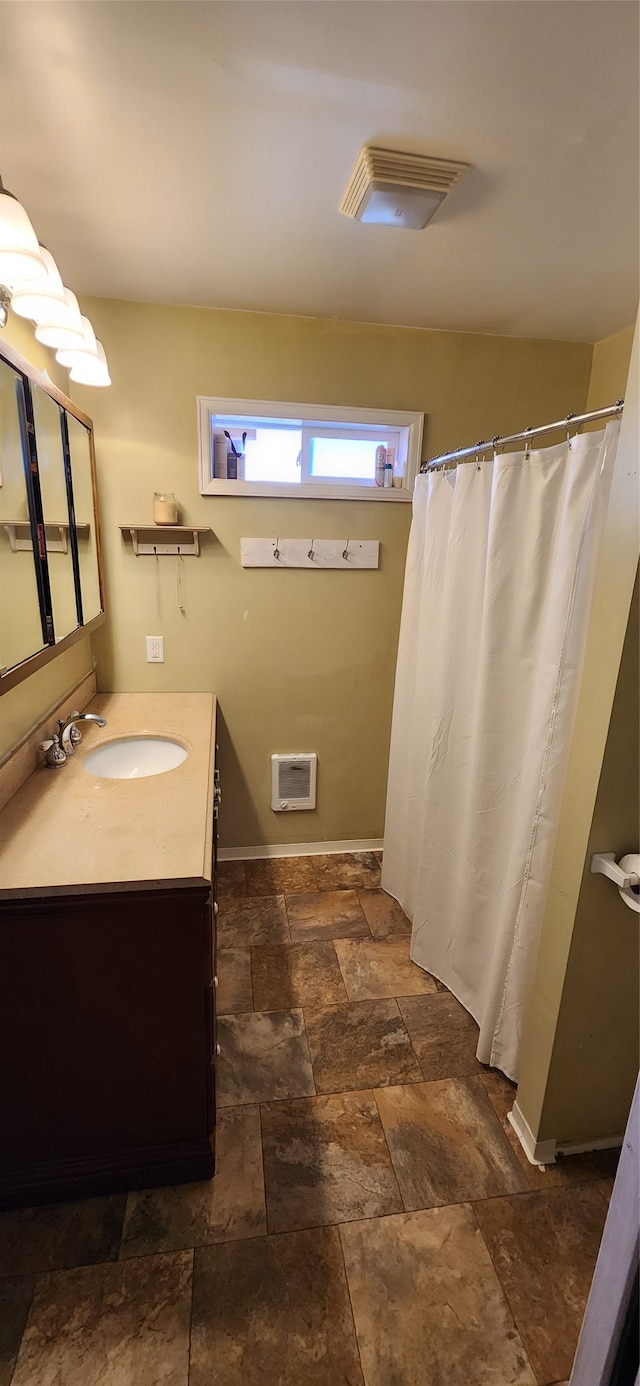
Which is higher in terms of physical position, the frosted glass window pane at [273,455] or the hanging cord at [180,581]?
the frosted glass window pane at [273,455]

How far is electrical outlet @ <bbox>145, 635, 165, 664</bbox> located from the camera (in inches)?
93.1

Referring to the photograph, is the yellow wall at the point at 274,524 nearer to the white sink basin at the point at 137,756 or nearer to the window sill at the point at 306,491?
the window sill at the point at 306,491

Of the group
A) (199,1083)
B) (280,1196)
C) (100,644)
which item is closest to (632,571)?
(199,1083)

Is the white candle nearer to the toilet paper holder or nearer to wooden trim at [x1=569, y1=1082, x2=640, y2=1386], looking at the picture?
the toilet paper holder

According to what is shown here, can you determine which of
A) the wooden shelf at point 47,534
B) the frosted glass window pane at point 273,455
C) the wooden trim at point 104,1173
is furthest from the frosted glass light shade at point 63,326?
the wooden trim at point 104,1173

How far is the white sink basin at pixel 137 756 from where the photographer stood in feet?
6.11

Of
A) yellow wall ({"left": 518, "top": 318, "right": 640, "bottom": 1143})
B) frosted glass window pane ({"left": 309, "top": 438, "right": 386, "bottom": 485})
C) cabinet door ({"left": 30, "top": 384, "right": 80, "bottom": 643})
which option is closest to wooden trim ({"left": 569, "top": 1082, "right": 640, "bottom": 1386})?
yellow wall ({"left": 518, "top": 318, "right": 640, "bottom": 1143})

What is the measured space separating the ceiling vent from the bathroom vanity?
5.12ft

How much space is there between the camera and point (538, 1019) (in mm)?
1385

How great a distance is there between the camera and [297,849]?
2768mm

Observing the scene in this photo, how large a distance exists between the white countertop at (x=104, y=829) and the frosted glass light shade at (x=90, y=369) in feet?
3.69

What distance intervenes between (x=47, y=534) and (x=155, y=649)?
826 millimetres

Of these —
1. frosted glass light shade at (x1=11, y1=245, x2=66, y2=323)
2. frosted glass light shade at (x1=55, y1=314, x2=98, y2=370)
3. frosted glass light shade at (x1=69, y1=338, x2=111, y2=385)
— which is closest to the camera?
frosted glass light shade at (x1=11, y1=245, x2=66, y2=323)

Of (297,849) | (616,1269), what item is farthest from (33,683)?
(616,1269)
